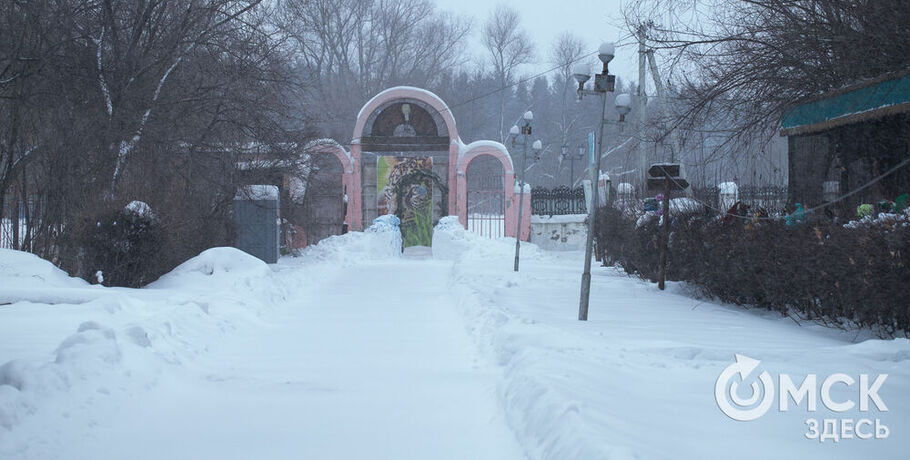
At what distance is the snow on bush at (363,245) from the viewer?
2431 cm

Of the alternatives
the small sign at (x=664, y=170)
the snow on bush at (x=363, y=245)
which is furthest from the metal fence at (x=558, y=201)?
the small sign at (x=664, y=170)

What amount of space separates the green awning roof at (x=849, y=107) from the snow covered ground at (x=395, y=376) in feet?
10.0

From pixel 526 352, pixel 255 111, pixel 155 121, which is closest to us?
pixel 526 352

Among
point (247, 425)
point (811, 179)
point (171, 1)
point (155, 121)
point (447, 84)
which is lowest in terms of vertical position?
point (247, 425)

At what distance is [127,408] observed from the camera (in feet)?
19.7

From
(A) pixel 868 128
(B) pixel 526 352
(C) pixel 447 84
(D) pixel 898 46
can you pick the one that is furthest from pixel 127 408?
(C) pixel 447 84

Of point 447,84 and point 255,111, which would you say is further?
point 447,84

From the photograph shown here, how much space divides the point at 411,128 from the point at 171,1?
16457 millimetres

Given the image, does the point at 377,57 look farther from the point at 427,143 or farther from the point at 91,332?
the point at 91,332

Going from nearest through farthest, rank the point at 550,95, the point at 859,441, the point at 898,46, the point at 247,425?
the point at 859,441 < the point at 247,425 < the point at 898,46 < the point at 550,95

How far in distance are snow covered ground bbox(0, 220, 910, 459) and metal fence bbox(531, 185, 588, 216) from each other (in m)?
19.8

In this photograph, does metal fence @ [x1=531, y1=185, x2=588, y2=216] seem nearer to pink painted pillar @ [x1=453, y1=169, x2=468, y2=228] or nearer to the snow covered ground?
pink painted pillar @ [x1=453, y1=169, x2=468, y2=228]

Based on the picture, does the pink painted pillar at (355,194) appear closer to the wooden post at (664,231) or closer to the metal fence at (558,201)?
the metal fence at (558,201)

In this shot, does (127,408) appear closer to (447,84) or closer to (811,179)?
(811,179)
